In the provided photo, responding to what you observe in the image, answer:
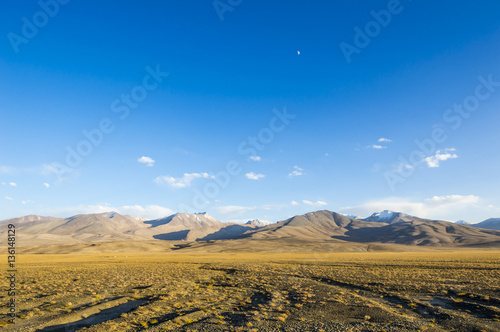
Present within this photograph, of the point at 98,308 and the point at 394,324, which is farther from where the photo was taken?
the point at 98,308

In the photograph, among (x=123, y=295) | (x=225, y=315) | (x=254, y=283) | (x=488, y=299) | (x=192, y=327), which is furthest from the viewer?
(x=254, y=283)

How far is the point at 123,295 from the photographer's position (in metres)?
21.2

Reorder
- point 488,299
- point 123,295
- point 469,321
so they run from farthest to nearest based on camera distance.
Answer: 1. point 123,295
2. point 488,299
3. point 469,321

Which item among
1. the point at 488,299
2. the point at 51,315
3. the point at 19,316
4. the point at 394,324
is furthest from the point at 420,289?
the point at 19,316

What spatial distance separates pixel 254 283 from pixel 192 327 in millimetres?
15757

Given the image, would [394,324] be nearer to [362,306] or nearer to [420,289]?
[362,306]

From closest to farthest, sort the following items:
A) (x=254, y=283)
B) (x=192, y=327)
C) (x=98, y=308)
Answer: (x=192, y=327) → (x=98, y=308) → (x=254, y=283)

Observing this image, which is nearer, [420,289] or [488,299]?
[488,299]

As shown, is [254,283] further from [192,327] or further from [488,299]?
[488,299]

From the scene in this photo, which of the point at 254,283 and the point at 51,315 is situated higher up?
the point at 51,315

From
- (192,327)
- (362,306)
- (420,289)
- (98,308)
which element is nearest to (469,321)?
(362,306)

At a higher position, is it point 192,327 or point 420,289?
point 192,327

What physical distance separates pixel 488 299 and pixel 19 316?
30102 mm

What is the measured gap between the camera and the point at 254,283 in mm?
27641
